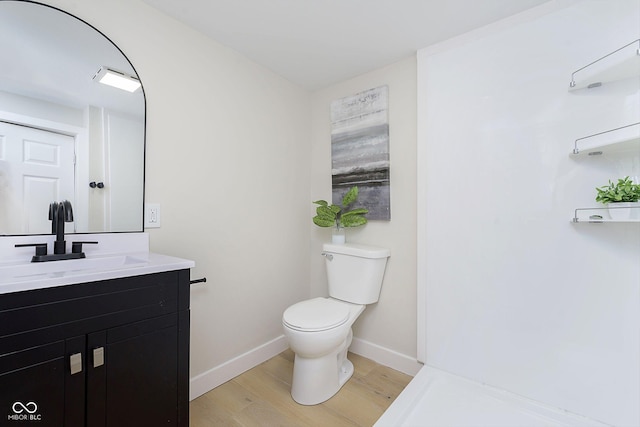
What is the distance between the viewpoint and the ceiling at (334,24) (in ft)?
4.77

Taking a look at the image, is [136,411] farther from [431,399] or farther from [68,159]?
[431,399]

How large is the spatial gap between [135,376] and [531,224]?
1.87 metres

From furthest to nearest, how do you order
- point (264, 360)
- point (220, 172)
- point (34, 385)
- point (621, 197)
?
1. point (264, 360)
2. point (220, 172)
3. point (621, 197)
4. point (34, 385)

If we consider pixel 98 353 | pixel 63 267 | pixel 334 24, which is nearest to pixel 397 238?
pixel 334 24

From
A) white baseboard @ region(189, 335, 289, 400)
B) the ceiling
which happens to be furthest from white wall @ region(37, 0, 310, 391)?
the ceiling

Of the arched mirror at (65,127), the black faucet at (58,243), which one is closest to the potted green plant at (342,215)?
the arched mirror at (65,127)

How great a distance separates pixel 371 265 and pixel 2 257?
69.6 inches

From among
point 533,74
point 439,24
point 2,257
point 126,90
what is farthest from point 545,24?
point 2,257

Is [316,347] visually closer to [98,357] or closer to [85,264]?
[98,357]

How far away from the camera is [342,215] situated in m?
2.07

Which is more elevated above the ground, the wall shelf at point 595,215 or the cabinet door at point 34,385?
the wall shelf at point 595,215

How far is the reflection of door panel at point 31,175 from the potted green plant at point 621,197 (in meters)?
2.30

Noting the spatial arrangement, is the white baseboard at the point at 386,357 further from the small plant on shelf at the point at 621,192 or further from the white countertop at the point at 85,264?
the white countertop at the point at 85,264

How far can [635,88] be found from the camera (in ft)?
3.95
